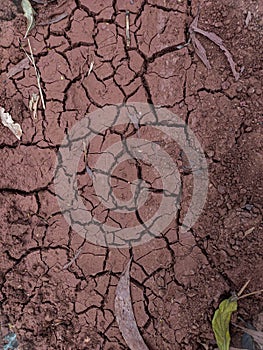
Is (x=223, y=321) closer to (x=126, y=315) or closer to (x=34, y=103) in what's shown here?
(x=126, y=315)

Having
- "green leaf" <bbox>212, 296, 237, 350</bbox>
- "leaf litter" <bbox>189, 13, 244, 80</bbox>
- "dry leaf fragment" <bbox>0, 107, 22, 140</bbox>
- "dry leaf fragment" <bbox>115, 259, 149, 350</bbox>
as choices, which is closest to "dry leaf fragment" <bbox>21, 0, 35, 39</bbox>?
"dry leaf fragment" <bbox>0, 107, 22, 140</bbox>

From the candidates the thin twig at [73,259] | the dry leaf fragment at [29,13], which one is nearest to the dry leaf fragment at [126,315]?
the thin twig at [73,259]

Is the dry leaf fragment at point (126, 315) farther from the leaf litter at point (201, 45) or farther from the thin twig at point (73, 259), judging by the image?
the leaf litter at point (201, 45)

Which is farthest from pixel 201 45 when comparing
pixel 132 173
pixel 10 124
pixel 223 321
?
pixel 223 321

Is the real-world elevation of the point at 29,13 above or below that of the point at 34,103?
above

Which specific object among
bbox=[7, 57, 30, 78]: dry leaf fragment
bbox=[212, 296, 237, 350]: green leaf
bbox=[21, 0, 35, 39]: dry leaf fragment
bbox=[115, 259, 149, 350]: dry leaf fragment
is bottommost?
bbox=[115, 259, 149, 350]: dry leaf fragment

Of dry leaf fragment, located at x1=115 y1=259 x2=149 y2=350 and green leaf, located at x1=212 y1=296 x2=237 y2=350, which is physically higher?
green leaf, located at x1=212 y1=296 x2=237 y2=350

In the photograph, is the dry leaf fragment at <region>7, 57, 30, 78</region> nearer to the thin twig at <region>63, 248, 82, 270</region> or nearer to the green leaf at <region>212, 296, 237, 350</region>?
the thin twig at <region>63, 248, 82, 270</region>

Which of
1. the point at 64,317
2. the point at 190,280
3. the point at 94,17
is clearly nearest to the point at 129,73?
the point at 94,17
